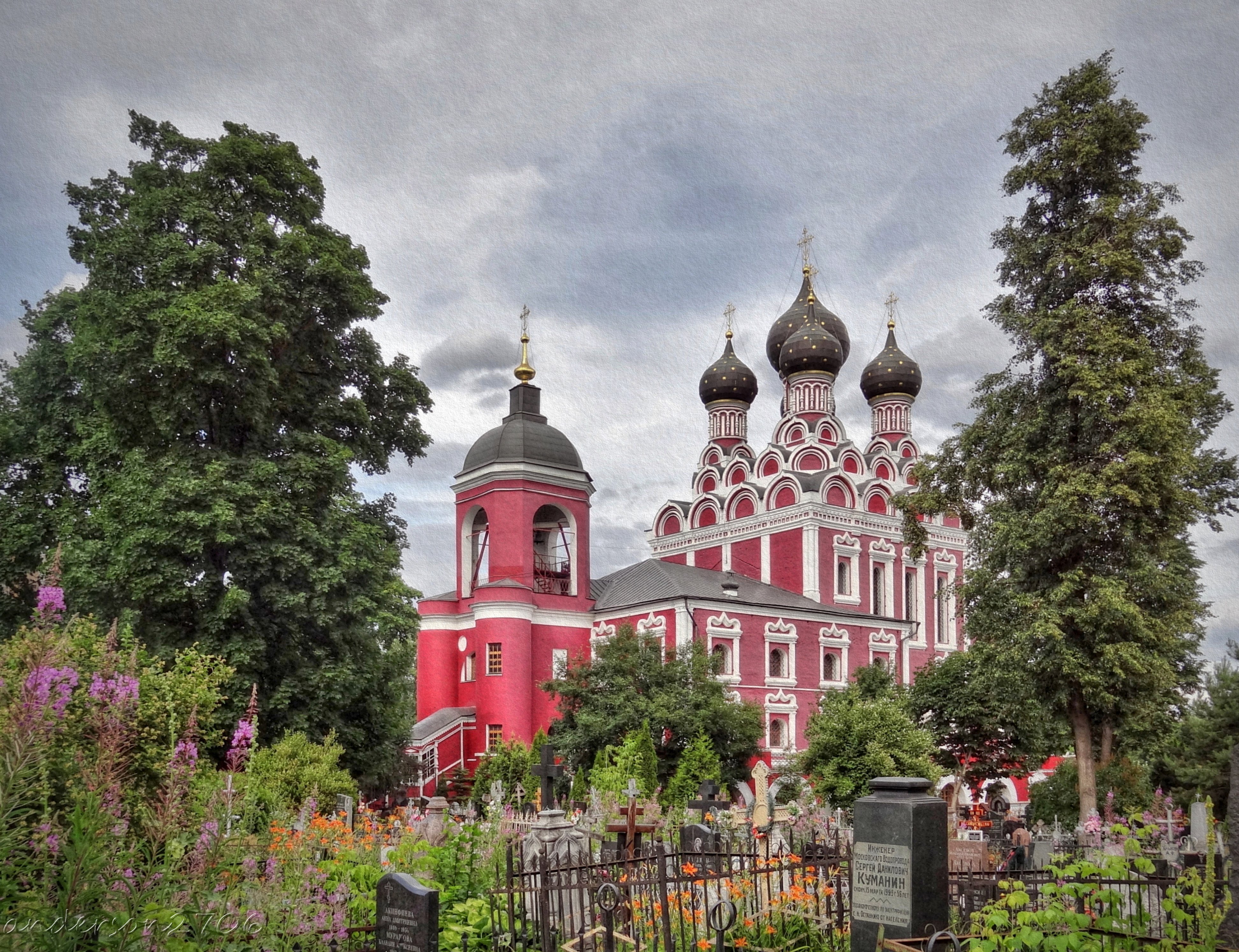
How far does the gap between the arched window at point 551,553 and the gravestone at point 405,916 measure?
23.8 meters

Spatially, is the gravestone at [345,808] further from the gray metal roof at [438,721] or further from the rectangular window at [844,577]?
the rectangular window at [844,577]

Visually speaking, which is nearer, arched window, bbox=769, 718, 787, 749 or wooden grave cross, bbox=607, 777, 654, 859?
wooden grave cross, bbox=607, 777, 654, 859

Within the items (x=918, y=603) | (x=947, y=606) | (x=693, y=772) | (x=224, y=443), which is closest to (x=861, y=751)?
(x=693, y=772)

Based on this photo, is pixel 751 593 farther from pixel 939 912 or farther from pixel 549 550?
pixel 939 912

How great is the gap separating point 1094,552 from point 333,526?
1208 cm

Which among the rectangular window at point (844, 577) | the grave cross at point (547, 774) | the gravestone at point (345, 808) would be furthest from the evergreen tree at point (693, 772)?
the rectangular window at point (844, 577)

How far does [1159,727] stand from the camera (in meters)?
18.0

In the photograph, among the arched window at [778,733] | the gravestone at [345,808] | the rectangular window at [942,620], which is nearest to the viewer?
the gravestone at [345,808]

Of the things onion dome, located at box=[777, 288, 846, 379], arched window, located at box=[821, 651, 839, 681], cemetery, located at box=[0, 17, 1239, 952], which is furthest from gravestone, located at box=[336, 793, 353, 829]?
onion dome, located at box=[777, 288, 846, 379]

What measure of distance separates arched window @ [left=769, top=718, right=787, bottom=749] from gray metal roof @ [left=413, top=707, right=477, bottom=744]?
8601 millimetres

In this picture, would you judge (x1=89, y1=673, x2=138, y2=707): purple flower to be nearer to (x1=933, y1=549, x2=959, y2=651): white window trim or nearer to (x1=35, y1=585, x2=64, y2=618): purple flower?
(x1=35, y1=585, x2=64, y2=618): purple flower

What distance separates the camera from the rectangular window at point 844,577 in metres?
33.6

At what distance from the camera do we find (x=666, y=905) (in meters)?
6.72

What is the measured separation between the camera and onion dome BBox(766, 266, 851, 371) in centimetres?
4056
